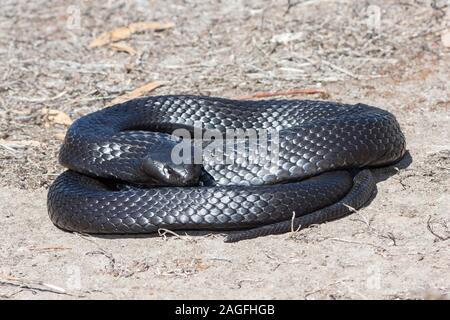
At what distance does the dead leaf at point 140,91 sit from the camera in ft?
34.5

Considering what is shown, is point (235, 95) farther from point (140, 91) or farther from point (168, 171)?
point (168, 171)

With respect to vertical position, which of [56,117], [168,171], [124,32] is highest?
[124,32]

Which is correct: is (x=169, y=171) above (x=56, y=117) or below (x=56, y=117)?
above

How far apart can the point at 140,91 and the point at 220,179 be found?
3.10 meters

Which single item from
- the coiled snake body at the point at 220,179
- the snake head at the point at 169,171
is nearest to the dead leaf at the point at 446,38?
the coiled snake body at the point at 220,179

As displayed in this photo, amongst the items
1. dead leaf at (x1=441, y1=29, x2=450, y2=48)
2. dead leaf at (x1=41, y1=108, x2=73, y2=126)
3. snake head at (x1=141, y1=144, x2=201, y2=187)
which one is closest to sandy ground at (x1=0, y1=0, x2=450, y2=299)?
dead leaf at (x1=41, y1=108, x2=73, y2=126)

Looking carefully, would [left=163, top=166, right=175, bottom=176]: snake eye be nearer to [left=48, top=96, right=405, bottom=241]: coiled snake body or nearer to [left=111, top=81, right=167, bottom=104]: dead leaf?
[left=48, top=96, right=405, bottom=241]: coiled snake body

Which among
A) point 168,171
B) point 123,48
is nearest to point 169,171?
point 168,171

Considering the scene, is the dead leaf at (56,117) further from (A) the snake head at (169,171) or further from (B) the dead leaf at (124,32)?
(A) the snake head at (169,171)

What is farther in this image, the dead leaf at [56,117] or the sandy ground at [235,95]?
the dead leaf at [56,117]

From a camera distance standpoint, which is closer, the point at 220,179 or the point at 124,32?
the point at 220,179

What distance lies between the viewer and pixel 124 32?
1201 centimetres

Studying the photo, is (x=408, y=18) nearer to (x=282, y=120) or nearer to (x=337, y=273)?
(x=282, y=120)

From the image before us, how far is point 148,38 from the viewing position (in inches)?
469
